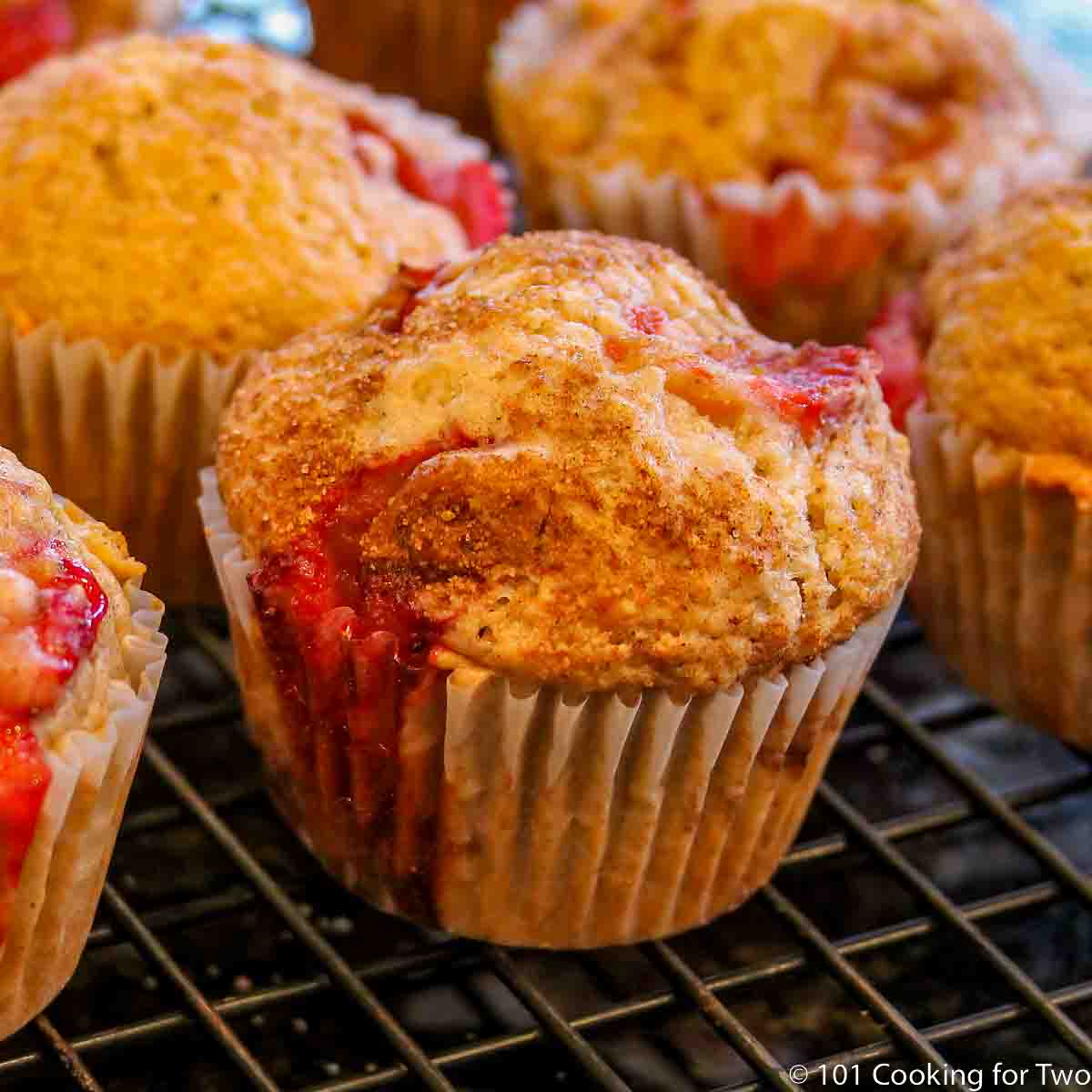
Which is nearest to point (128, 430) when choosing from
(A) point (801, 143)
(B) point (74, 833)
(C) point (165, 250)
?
(C) point (165, 250)

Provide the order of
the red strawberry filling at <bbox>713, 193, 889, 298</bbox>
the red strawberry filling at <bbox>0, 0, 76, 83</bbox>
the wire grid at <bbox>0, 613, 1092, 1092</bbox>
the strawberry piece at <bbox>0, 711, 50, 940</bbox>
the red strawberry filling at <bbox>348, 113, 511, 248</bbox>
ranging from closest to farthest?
the strawberry piece at <bbox>0, 711, 50, 940</bbox>
the wire grid at <bbox>0, 613, 1092, 1092</bbox>
the red strawberry filling at <bbox>348, 113, 511, 248</bbox>
the red strawberry filling at <bbox>713, 193, 889, 298</bbox>
the red strawberry filling at <bbox>0, 0, 76, 83</bbox>

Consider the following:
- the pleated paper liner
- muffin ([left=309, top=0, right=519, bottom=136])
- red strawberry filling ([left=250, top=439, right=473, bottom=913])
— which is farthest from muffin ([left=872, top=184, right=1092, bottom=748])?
muffin ([left=309, top=0, right=519, bottom=136])

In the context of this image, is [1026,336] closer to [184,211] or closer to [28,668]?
[184,211]

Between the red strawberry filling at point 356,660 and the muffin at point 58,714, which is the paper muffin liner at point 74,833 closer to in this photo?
the muffin at point 58,714

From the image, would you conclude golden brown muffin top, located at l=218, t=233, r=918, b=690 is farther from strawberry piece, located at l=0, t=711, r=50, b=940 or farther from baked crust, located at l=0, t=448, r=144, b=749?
strawberry piece, located at l=0, t=711, r=50, b=940

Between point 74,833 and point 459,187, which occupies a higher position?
point 459,187

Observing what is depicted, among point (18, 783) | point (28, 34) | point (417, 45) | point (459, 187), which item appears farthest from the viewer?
point (417, 45)

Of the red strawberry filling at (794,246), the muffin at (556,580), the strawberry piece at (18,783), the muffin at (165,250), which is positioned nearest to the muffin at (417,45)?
the red strawberry filling at (794,246)

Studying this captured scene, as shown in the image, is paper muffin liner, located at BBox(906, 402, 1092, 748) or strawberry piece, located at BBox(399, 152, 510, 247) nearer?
paper muffin liner, located at BBox(906, 402, 1092, 748)
